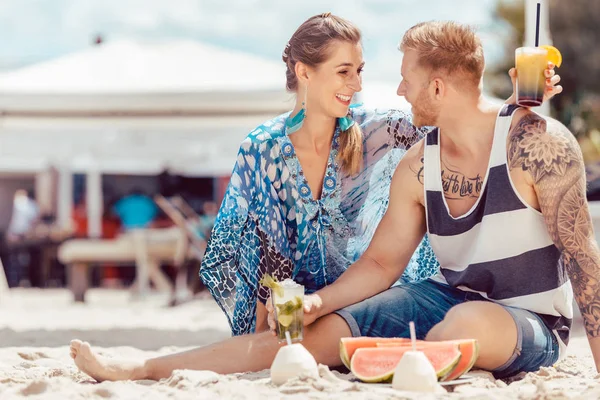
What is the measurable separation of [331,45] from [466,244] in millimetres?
1120

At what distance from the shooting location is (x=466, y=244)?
3.66 m

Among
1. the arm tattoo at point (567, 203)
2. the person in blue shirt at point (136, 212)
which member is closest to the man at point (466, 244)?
the arm tattoo at point (567, 203)

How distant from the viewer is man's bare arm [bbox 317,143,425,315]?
12.6 ft

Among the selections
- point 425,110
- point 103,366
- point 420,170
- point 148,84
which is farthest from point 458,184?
point 148,84

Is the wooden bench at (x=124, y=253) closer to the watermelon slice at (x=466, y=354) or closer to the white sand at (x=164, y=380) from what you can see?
the white sand at (x=164, y=380)

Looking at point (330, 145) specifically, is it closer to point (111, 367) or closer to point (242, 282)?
point (242, 282)

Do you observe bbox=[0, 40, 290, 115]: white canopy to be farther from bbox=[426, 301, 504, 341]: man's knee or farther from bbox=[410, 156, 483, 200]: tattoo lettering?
bbox=[426, 301, 504, 341]: man's knee

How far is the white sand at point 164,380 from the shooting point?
3.14 m

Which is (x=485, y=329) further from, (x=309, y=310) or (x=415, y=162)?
(x=415, y=162)

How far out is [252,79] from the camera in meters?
12.2

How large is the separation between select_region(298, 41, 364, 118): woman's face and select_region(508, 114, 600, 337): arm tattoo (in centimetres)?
95

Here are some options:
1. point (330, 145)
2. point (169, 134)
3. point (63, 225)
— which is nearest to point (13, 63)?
point (63, 225)

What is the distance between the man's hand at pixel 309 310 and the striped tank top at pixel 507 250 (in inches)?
20.9

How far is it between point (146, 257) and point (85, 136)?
7.17 feet
